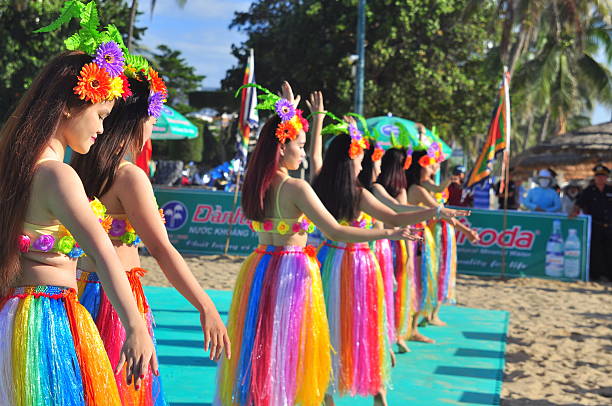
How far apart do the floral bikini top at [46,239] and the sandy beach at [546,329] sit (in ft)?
12.5

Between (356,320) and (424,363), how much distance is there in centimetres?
168

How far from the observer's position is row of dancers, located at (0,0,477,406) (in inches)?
75.6

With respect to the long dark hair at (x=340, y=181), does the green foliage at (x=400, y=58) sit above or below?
above

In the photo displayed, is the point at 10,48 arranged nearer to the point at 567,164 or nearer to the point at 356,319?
the point at 567,164

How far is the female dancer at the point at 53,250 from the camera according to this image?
1850mm

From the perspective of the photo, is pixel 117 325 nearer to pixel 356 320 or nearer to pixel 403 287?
pixel 356 320

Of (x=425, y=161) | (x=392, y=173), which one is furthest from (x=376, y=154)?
(x=425, y=161)

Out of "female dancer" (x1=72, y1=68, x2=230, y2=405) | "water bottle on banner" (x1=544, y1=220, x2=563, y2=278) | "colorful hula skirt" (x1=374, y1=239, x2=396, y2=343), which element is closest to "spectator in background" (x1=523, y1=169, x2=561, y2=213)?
"water bottle on banner" (x1=544, y1=220, x2=563, y2=278)

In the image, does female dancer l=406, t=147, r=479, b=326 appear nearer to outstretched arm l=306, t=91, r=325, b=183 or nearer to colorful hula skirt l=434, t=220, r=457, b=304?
colorful hula skirt l=434, t=220, r=457, b=304

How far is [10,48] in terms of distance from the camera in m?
18.8

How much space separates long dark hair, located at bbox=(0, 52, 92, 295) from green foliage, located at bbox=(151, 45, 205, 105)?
37.2 meters

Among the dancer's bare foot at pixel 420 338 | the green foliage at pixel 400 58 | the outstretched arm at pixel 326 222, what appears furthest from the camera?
the green foliage at pixel 400 58

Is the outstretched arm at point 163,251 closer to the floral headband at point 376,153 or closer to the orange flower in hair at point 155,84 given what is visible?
the orange flower in hair at point 155,84

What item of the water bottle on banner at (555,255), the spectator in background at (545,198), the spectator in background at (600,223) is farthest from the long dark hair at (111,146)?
the spectator in background at (545,198)
